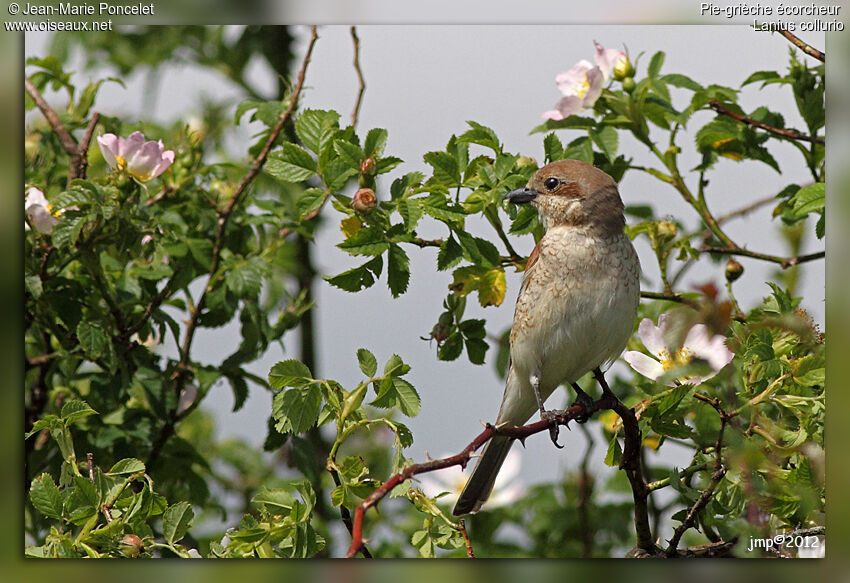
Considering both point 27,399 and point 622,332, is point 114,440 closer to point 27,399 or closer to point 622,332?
point 27,399

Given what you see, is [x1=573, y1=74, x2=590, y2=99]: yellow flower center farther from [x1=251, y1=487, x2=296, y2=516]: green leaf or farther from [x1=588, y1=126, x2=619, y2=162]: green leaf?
[x1=251, y1=487, x2=296, y2=516]: green leaf

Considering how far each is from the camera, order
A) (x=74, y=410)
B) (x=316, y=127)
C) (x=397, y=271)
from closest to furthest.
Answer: (x=74, y=410), (x=397, y=271), (x=316, y=127)

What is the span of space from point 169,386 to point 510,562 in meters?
1.23

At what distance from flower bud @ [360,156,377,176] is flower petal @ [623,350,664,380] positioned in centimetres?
77

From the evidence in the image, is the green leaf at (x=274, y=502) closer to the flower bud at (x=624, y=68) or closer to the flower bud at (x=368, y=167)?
the flower bud at (x=368, y=167)

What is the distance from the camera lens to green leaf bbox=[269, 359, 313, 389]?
2.01 metres

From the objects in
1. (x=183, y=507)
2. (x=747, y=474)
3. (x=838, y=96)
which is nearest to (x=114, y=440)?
(x=183, y=507)

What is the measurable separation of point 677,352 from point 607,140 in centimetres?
79

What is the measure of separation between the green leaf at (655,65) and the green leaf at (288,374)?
1329 millimetres

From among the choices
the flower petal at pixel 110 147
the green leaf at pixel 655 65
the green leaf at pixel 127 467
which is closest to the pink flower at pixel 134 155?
the flower petal at pixel 110 147

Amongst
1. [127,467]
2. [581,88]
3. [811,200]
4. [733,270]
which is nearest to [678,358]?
[811,200]

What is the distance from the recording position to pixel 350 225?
7.71 feet

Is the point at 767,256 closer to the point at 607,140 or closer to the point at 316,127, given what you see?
the point at 607,140

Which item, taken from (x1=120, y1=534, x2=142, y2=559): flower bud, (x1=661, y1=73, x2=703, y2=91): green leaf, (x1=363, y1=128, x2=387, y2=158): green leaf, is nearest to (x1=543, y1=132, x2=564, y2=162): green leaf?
(x1=661, y1=73, x2=703, y2=91): green leaf
